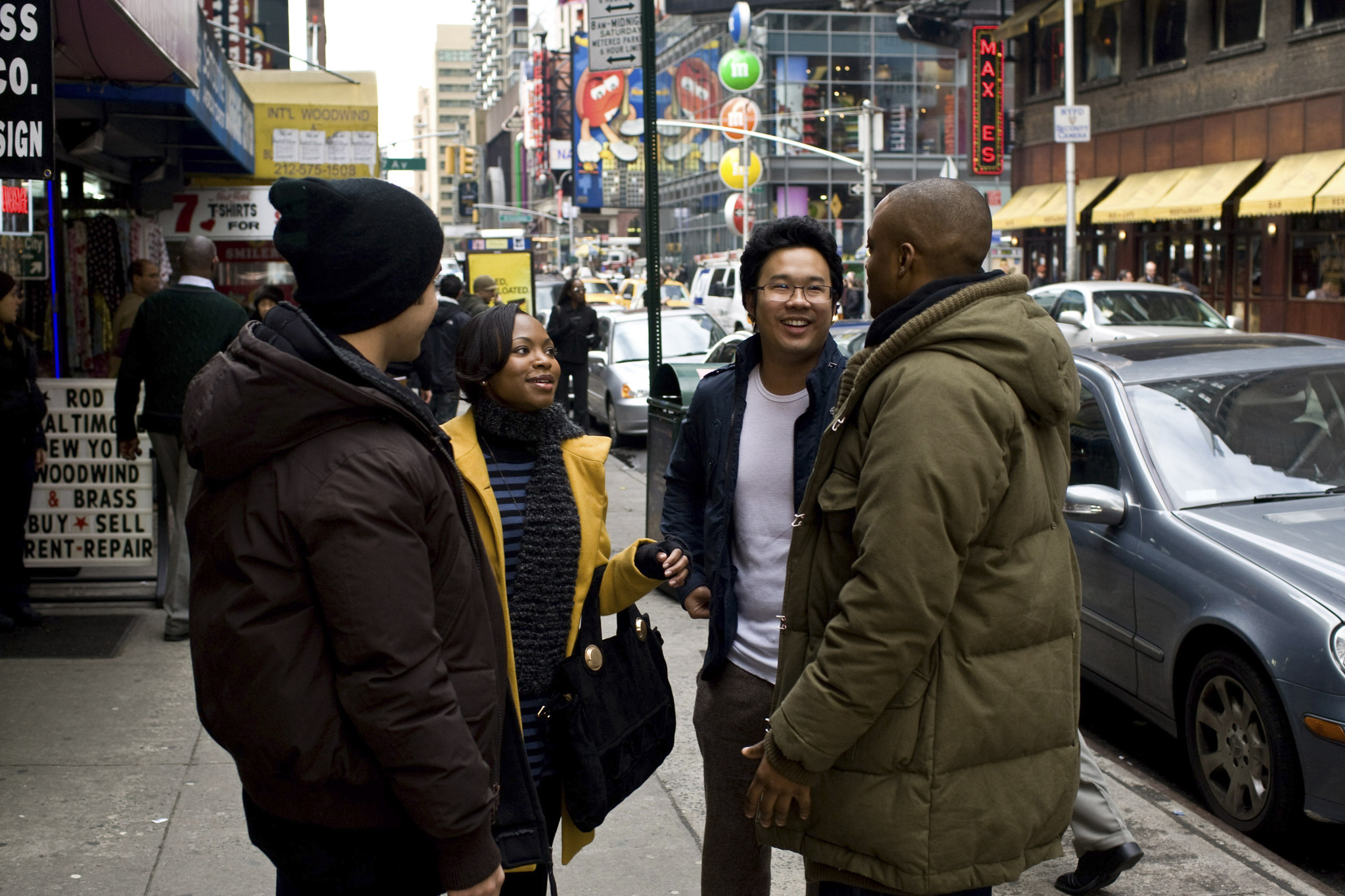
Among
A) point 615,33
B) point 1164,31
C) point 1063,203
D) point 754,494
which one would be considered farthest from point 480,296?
point 1063,203

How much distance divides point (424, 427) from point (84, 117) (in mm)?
8754

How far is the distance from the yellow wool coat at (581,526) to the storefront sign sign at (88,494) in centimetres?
496

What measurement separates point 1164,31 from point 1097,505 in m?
30.8

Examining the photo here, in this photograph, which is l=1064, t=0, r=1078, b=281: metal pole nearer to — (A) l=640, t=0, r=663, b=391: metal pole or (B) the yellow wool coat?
(A) l=640, t=0, r=663, b=391: metal pole

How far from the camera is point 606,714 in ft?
9.98

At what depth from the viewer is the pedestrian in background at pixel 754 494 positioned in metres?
3.16

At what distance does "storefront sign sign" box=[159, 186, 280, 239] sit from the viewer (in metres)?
16.0

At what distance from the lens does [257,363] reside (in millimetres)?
1981

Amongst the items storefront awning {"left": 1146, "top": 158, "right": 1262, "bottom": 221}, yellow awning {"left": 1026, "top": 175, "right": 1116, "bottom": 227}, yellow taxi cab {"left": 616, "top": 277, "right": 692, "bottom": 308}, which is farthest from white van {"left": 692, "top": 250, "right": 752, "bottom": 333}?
storefront awning {"left": 1146, "top": 158, "right": 1262, "bottom": 221}

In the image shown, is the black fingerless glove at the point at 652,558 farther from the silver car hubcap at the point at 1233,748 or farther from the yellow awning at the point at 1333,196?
the yellow awning at the point at 1333,196

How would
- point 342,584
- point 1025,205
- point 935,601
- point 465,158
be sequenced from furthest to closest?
point 465,158, point 1025,205, point 935,601, point 342,584

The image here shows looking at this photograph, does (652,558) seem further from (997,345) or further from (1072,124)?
(1072,124)

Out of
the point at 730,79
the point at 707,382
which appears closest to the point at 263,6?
the point at 730,79

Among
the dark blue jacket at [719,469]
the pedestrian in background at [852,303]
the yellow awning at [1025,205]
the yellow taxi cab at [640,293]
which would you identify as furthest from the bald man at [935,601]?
the yellow awning at [1025,205]
